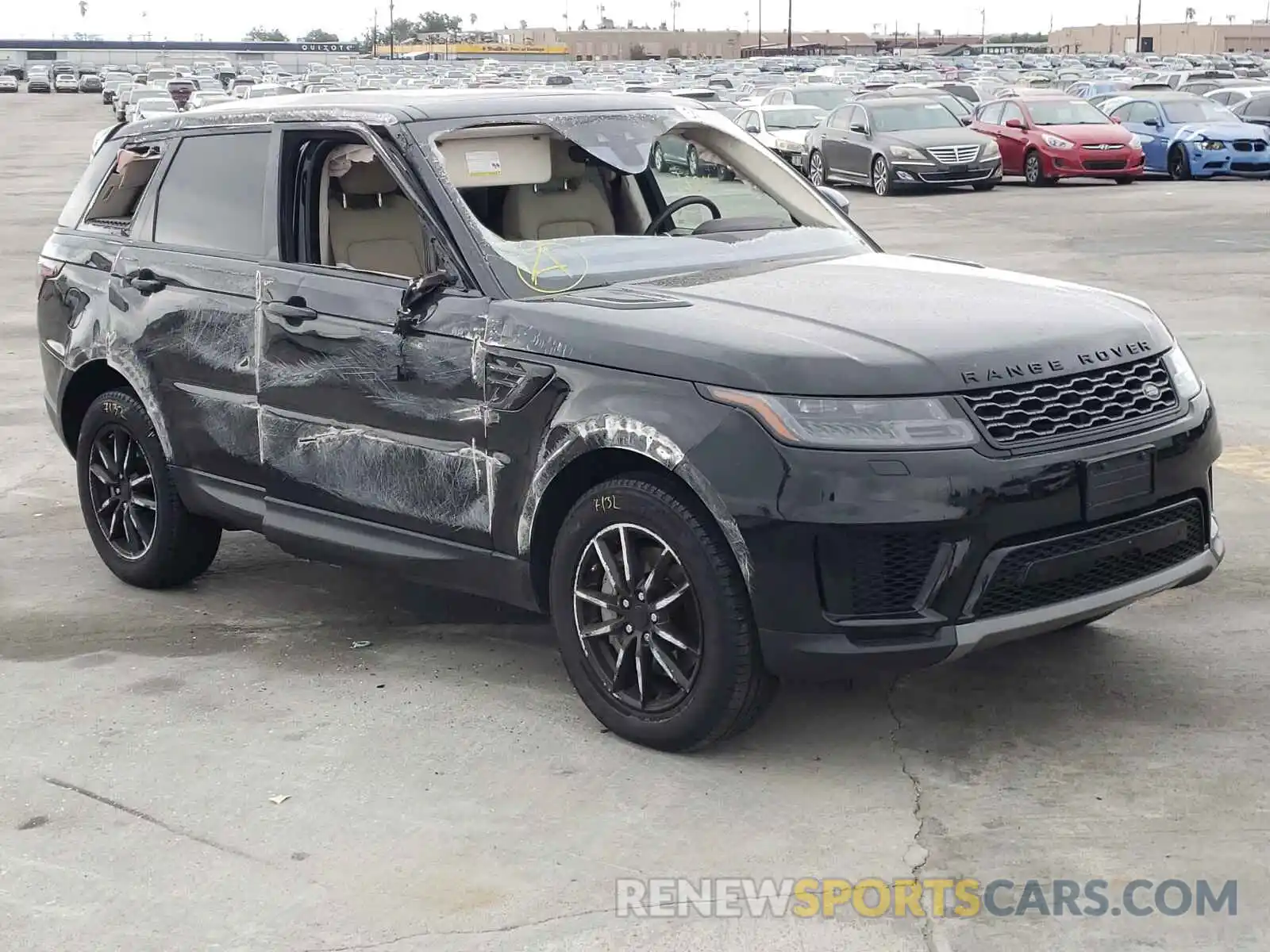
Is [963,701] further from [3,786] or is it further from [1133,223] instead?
[1133,223]

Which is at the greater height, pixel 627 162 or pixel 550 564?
pixel 627 162

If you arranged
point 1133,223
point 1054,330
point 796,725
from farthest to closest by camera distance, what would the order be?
point 1133,223 → point 796,725 → point 1054,330

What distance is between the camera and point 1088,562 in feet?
14.5

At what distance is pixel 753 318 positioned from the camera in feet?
15.2

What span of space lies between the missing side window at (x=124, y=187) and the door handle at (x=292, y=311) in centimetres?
116

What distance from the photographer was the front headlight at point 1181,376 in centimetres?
480

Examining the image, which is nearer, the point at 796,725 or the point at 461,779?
the point at 461,779

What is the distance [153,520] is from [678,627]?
273 cm

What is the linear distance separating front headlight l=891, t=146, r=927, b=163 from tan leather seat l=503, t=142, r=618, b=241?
21185mm

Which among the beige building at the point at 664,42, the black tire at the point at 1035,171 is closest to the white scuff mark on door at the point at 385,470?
the black tire at the point at 1035,171

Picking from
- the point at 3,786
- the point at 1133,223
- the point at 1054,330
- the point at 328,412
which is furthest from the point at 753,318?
the point at 1133,223

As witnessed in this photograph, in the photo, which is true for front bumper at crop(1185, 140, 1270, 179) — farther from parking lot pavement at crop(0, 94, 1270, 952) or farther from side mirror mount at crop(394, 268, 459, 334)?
side mirror mount at crop(394, 268, 459, 334)

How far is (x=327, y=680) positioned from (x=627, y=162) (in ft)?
6.47

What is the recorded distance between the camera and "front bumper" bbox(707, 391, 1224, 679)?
418cm
